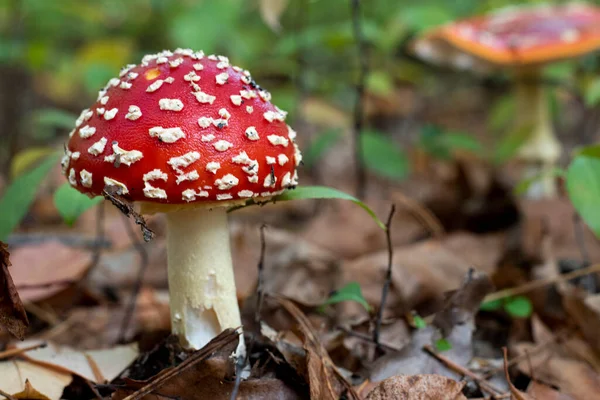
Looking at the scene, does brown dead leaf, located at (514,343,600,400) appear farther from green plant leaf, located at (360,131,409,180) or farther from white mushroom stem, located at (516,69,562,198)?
white mushroom stem, located at (516,69,562,198)

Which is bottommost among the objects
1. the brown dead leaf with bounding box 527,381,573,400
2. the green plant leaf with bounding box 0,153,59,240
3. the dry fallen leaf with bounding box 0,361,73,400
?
the brown dead leaf with bounding box 527,381,573,400

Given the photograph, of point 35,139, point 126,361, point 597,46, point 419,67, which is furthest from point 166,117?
point 35,139

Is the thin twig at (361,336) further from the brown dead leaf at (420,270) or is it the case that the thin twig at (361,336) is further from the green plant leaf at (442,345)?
the brown dead leaf at (420,270)

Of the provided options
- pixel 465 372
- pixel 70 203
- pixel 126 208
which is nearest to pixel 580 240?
pixel 465 372

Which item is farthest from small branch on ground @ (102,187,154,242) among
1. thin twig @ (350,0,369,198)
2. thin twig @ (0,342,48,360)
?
A: thin twig @ (350,0,369,198)

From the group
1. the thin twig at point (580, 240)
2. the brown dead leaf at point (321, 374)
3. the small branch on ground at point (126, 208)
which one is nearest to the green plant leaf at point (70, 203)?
the small branch on ground at point (126, 208)

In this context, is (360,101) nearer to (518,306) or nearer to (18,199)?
(518,306)
